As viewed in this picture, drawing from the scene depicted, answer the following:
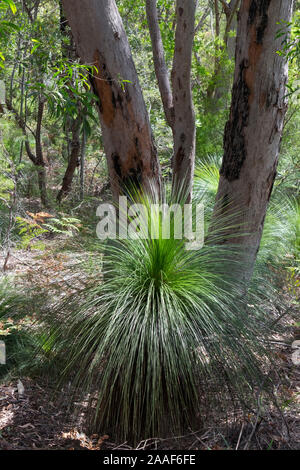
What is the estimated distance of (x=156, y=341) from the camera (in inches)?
85.2

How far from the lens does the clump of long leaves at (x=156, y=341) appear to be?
2.19 meters

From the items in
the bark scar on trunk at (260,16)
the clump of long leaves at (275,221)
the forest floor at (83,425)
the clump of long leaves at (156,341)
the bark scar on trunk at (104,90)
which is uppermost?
the bark scar on trunk at (260,16)

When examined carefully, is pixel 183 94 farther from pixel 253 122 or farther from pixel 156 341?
pixel 156 341

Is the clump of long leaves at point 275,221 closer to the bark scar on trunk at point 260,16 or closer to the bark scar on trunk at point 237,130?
the bark scar on trunk at point 237,130

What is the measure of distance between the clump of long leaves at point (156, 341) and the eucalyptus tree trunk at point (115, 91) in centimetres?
59

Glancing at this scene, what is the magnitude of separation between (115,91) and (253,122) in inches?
36.3

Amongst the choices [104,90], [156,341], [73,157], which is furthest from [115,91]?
[73,157]

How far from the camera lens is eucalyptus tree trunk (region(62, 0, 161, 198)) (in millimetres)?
2814

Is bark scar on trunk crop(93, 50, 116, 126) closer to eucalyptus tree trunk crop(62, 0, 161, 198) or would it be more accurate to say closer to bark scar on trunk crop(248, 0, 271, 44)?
eucalyptus tree trunk crop(62, 0, 161, 198)

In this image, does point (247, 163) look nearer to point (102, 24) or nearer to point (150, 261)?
point (150, 261)

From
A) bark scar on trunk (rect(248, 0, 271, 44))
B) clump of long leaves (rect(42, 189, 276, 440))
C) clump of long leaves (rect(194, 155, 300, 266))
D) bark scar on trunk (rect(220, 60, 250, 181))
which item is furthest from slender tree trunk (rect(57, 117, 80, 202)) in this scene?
clump of long leaves (rect(42, 189, 276, 440))

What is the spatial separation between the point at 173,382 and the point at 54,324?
80cm

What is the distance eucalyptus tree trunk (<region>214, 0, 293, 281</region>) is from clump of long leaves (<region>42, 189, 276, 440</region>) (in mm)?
641

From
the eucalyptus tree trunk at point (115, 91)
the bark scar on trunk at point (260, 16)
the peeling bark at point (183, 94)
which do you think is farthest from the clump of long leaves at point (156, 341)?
the peeling bark at point (183, 94)
